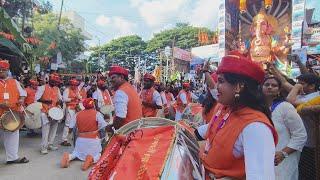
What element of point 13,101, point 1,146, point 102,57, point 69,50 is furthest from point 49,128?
point 102,57

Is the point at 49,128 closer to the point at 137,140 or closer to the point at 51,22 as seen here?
the point at 137,140

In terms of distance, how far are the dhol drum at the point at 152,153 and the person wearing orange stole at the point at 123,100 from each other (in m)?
2.46

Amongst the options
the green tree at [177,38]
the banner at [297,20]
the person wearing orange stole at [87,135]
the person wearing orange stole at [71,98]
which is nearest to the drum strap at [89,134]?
the person wearing orange stole at [87,135]

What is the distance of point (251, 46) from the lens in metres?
35.5

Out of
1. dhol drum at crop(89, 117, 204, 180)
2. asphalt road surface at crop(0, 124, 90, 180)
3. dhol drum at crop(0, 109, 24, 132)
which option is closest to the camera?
dhol drum at crop(89, 117, 204, 180)

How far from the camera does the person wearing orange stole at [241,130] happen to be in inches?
82.7

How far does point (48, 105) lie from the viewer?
10305mm

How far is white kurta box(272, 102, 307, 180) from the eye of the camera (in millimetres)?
3771

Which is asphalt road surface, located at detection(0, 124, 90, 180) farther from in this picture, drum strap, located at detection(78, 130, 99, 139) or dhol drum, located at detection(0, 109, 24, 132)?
dhol drum, located at detection(0, 109, 24, 132)

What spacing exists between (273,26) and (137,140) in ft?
112

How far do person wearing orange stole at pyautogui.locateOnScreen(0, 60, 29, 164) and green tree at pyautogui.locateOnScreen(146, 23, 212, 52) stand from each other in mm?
57915

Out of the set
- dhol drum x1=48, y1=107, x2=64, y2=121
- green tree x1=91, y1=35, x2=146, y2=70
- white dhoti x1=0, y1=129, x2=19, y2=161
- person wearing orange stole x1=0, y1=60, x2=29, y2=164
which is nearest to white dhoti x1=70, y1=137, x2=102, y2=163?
person wearing orange stole x1=0, y1=60, x2=29, y2=164

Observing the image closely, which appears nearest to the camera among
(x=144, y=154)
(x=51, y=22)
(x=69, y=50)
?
(x=144, y=154)

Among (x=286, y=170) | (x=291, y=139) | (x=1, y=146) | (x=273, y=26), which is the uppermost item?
(x=273, y=26)
